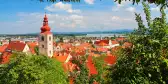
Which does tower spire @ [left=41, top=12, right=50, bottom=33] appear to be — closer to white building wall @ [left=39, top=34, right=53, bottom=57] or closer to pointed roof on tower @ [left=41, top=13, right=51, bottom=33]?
pointed roof on tower @ [left=41, top=13, right=51, bottom=33]

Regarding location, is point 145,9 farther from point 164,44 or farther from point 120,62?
point 120,62

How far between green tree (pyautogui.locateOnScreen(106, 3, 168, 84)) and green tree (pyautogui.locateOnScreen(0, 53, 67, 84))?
46.5ft

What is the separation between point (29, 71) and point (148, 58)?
15.4 meters

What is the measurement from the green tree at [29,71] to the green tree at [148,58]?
14175 millimetres

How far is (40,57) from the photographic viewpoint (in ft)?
87.1

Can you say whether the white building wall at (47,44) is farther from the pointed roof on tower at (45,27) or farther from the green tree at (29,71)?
the green tree at (29,71)

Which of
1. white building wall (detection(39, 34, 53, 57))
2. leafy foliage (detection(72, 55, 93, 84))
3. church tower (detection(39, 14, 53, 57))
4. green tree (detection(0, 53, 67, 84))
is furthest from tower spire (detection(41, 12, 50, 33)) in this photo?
green tree (detection(0, 53, 67, 84))

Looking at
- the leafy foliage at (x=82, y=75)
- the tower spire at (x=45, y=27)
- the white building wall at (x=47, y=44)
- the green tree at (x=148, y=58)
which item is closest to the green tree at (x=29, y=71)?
the leafy foliage at (x=82, y=75)

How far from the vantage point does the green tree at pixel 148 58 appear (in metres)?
10.2

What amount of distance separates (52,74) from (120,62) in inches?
605

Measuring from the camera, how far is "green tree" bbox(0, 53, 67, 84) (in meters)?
24.4

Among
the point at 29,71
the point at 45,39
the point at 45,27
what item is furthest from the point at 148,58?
the point at 45,39

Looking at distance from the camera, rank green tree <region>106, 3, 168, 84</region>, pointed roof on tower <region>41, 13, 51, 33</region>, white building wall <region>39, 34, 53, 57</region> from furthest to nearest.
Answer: white building wall <region>39, 34, 53, 57</region> < pointed roof on tower <region>41, 13, 51, 33</region> < green tree <region>106, 3, 168, 84</region>

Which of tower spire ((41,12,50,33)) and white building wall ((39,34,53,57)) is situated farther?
white building wall ((39,34,53,57))
